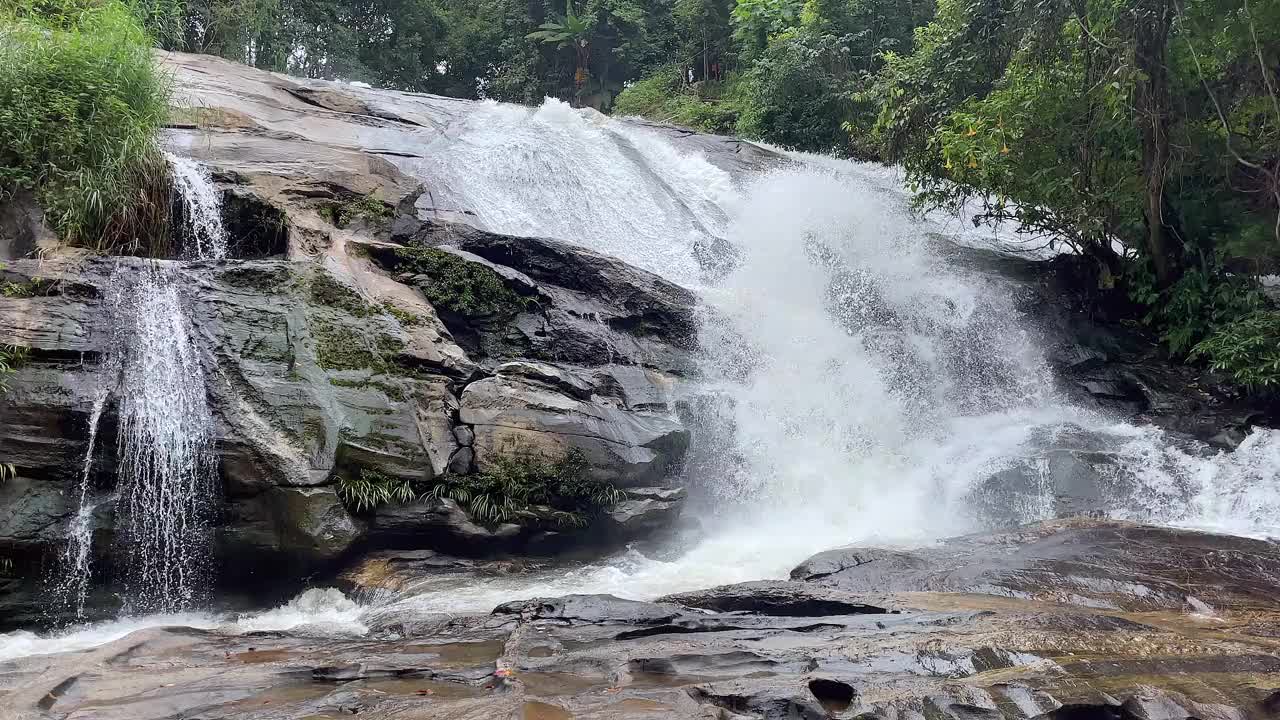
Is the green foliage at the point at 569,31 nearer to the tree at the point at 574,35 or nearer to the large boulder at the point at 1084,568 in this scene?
the tree at the point at 574,35

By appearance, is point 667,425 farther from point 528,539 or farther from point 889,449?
point 889,449

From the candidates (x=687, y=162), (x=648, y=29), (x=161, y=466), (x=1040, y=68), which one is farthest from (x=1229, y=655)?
(x=648, y=29)

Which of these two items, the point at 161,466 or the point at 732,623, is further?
the point at 161,466

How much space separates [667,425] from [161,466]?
5.38 meters

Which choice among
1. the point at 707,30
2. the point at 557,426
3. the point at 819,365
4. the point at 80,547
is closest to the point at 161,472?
the point at 80,547

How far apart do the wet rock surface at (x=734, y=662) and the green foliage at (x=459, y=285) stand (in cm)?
485

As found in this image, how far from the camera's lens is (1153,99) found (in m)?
11.4

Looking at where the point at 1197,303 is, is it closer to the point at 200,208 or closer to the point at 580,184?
the point at 580,184

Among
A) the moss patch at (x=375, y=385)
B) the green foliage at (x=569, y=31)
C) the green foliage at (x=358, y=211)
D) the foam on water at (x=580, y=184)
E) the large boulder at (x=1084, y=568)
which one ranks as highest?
the green foliage at (x=569, y=31)

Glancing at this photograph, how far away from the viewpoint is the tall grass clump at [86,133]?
354 inches

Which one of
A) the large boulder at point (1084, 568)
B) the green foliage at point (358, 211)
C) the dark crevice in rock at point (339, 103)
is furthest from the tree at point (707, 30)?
the large boulder at point (1084, 568)

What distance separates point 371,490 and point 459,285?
360cm

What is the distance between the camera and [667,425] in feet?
34.3

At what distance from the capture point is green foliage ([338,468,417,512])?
815cm
